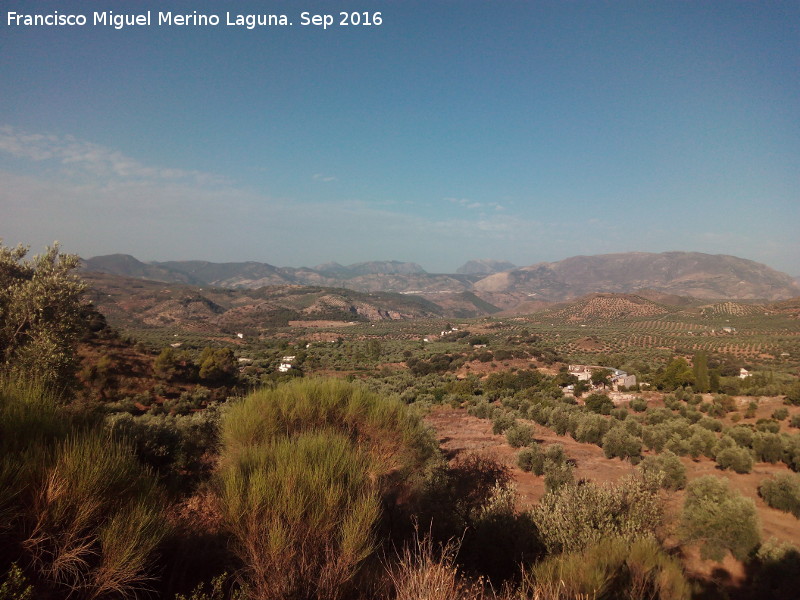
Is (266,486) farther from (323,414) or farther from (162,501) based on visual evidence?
(323,414)

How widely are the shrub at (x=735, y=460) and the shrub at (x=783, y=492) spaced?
7.11ft

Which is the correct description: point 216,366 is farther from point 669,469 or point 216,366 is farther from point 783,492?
point 783,492

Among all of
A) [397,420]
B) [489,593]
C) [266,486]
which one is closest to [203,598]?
[266,486]

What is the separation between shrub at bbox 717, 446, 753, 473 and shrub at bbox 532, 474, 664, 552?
10.1 metres

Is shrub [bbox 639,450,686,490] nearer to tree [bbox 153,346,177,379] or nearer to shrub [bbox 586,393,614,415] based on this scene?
shrub [bbox 586,393,614,415]

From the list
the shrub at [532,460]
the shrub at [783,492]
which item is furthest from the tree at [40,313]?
the shrub at [783,492]

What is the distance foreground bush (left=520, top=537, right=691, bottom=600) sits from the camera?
4793mm

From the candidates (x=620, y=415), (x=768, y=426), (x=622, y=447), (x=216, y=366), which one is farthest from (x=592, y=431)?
(x=216, y=366)

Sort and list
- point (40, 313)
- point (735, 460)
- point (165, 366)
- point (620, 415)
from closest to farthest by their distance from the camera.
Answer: point (40, 313)
point (735, 460)
point (620, 415)
point (165, 366)

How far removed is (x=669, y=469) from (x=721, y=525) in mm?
4064

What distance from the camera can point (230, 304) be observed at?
174000 mm

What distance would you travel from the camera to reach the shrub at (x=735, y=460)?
48.2ft

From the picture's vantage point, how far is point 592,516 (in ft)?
22.7

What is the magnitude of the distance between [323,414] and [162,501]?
4.35m
